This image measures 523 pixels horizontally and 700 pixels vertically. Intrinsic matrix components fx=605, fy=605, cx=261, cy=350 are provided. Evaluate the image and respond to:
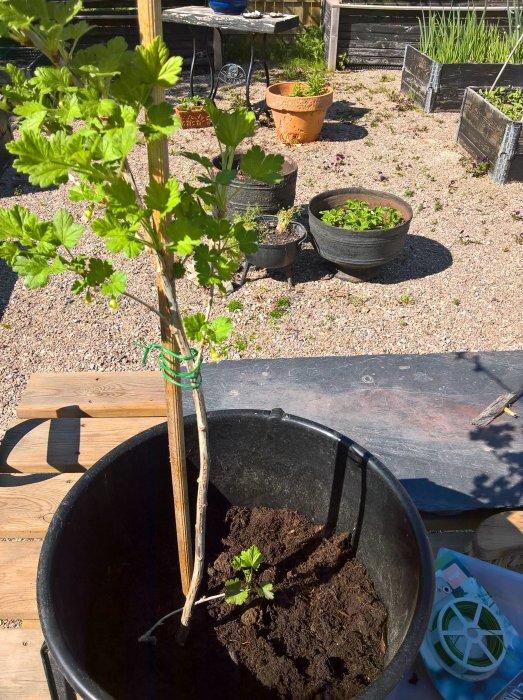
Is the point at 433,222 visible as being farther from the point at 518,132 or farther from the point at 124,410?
the point at 124,410

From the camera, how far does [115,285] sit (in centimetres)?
86

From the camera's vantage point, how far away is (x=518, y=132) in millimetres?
5434

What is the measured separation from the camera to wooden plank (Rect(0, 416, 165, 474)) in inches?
76.2

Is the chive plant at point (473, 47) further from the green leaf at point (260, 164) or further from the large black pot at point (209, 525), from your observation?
the green leaf at point (260, 164)

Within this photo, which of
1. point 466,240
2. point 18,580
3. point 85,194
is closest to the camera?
point 85,194

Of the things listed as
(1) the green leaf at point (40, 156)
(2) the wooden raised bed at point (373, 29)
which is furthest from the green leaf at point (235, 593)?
(2) the wooden raised bed at point (373, 29)

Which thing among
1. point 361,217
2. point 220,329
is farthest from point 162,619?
point 361,217

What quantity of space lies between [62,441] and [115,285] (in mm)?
1297

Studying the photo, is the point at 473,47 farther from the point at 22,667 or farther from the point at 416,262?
the point at 22,667

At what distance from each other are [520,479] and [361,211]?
2.82 metres

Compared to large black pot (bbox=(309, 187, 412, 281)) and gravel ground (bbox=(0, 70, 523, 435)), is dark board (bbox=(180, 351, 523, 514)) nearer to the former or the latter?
gravel ground (bbox=(0, 70, 523, 435))

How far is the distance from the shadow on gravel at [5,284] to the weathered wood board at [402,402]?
2066 millimetres

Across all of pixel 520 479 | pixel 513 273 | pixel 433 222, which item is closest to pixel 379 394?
pixel 520 479

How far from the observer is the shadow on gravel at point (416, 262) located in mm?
A: 4469
